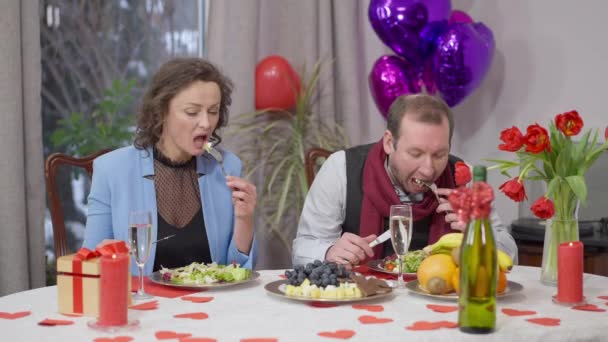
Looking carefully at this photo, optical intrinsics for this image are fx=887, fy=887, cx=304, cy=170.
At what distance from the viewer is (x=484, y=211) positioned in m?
1.65

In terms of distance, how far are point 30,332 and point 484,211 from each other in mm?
865

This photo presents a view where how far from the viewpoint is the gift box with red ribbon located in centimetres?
175

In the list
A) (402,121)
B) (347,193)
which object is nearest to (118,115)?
(347,193)

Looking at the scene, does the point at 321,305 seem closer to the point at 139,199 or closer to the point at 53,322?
the point at 53,322

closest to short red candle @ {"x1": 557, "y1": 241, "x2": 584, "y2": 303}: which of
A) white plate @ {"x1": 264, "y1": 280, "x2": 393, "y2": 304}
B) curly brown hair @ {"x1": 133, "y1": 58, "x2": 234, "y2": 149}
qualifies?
white plate @ {"x1": 264, "y1": 280, "x2": 393, "y2": 304}

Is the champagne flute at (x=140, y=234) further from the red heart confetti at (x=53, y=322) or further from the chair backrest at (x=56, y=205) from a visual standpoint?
the chair backrest at (x=56, y=205)

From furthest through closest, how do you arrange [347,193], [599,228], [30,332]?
1. [599,228]
2. [347,193]
3. [30,332]

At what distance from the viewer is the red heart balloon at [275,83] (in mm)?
3955

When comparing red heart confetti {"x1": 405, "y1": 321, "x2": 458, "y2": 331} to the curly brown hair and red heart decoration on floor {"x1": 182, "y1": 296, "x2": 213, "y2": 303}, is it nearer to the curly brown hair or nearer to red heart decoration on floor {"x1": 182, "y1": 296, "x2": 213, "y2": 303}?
red heart decoration on floor {"x1": 182, "y1": 296, "x2": 213, "y2": 303}

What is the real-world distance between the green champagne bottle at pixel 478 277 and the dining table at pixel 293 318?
3cm

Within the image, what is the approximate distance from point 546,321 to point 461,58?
2159 millimetres

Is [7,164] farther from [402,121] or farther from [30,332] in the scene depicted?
[30,332]

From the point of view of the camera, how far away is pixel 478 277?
5.40 feet

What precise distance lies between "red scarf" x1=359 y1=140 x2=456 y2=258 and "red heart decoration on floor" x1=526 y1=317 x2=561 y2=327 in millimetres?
945
